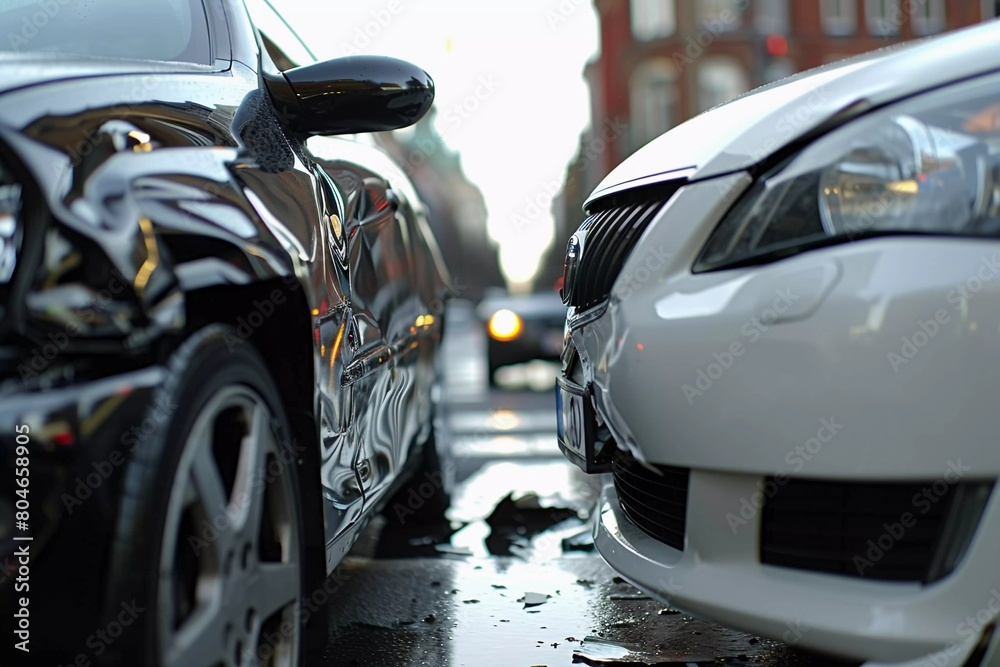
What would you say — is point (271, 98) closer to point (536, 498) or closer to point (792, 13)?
point (536, 498)

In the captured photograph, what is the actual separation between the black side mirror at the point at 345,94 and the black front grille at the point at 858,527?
46.9 inches

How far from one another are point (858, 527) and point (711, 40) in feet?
116

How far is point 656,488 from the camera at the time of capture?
2.21 metres

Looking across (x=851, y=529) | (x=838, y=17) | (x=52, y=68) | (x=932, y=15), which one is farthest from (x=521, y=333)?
(x=932, y=15)

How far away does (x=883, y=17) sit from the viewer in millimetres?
36250

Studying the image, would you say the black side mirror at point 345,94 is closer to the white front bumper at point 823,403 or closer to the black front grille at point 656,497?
the white front bumper at point 823,403

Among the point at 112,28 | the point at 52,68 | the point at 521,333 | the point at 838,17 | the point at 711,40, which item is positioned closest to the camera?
the point at 52,68

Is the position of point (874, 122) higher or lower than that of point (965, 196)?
higher

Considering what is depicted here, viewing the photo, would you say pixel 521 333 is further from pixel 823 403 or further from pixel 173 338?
pixel 173 338

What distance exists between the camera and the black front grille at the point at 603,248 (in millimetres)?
2266

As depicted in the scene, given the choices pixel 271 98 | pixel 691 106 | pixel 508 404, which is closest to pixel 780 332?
pixel 271 98

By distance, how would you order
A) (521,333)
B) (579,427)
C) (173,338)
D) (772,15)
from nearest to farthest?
(173,338) → (579,427) → (521,333) → (772,15)

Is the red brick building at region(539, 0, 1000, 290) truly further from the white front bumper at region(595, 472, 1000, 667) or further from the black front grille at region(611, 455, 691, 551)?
the white front bumper at region(595, 472, 1000, 667)

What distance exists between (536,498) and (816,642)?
2.66 metres
